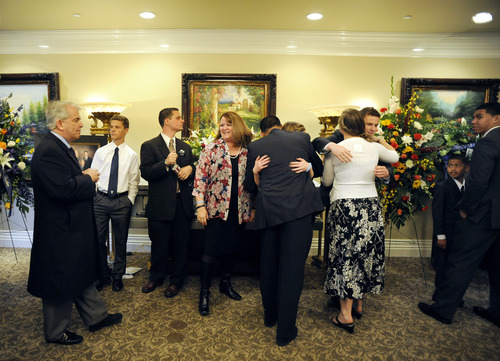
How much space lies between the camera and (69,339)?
2.42 m

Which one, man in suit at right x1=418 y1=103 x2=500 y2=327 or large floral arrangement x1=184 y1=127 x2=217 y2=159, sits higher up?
large floral arrangement x1=184 y1=127 x2=217 y2=159

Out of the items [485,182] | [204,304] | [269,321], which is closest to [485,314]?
[485,182]

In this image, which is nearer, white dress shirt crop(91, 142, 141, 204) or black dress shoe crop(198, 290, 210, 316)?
black dress shoe crop(198, 290, 210, 316)

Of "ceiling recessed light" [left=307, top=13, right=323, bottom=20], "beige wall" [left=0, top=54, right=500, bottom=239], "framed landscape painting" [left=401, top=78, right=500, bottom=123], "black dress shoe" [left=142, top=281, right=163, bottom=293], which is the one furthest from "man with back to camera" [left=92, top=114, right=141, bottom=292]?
"framed landscape painting" [left=401, top=78, right=500, bottom=123]

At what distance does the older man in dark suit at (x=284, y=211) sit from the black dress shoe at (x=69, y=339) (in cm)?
149

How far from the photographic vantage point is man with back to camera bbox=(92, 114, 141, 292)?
3.32 meters

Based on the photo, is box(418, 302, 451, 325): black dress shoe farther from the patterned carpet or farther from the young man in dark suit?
the young man in dark suit

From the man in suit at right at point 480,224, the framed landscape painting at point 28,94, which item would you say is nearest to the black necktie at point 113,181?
the framed landscape painting at point 28,94

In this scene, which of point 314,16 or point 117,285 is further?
point 314,16

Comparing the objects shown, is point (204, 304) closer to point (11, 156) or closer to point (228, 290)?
point (228, 290)

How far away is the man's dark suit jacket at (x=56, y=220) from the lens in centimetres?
219

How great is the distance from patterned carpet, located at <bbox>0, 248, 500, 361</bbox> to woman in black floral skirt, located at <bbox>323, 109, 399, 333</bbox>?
33 centimetres

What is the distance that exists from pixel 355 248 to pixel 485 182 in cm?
117

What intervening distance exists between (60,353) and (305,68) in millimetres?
4308
